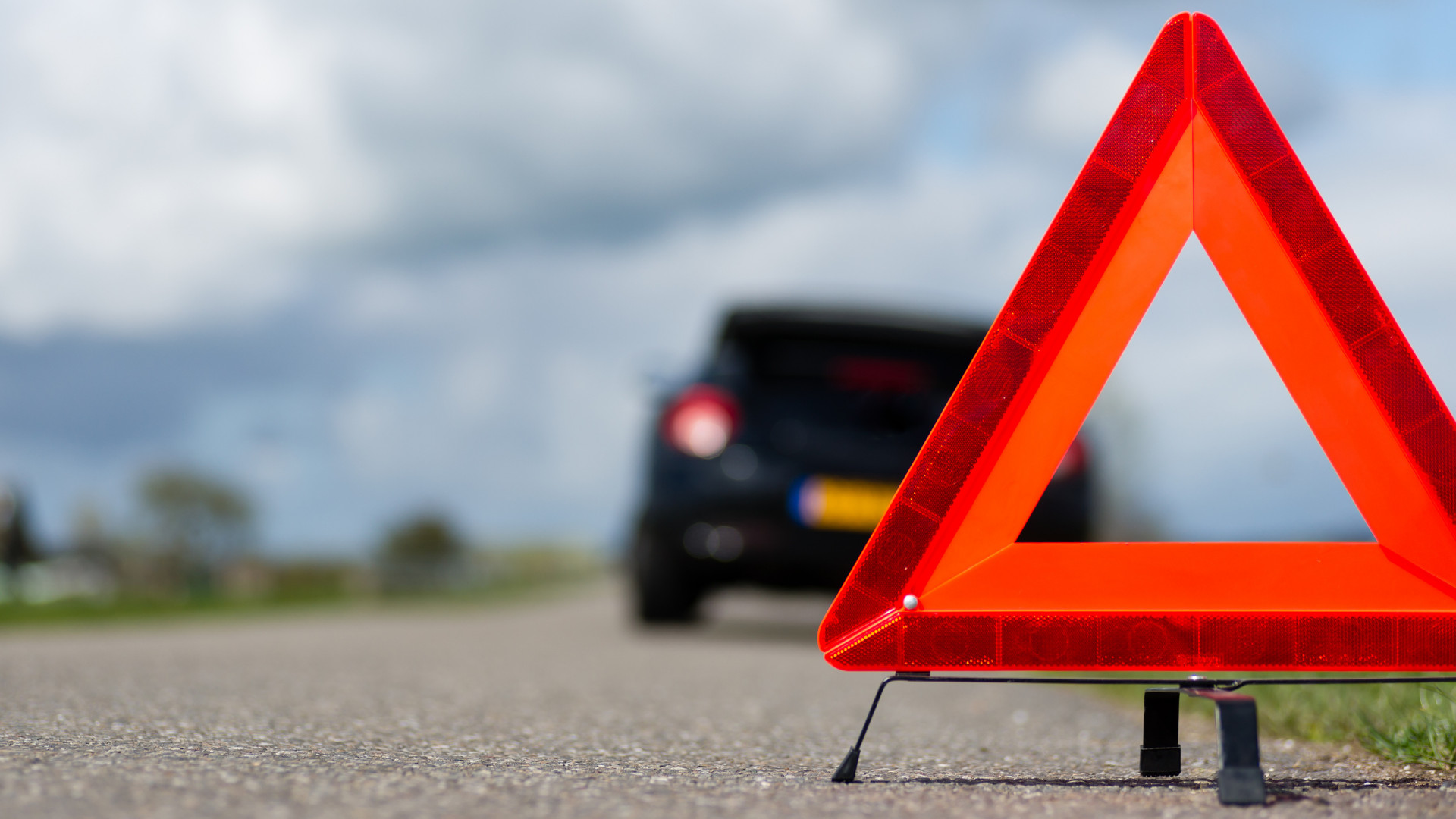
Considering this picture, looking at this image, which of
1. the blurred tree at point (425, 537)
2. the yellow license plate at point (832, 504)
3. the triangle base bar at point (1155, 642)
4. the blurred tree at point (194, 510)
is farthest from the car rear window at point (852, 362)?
the blurred tree at point (425, 537)

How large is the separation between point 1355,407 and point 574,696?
2.95m

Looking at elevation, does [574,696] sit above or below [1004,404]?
below

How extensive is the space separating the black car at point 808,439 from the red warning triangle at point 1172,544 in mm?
3844

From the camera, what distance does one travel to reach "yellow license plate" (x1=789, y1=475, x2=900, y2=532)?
267 inches

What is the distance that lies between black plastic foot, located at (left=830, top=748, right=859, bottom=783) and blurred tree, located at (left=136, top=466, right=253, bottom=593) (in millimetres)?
59667

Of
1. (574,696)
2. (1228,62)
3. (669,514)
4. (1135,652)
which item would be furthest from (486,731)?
(669,514)

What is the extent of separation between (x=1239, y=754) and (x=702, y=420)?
15.2ft

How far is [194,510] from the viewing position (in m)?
62.3

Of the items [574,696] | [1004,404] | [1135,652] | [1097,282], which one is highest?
[1097,282]

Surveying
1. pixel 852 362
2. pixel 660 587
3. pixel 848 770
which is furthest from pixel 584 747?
pixel 660 587

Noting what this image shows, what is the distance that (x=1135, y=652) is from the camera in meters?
2.57

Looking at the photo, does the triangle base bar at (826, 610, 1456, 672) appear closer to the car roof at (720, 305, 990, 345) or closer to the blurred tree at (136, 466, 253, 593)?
the car roof at (720, 305, 990, 345)

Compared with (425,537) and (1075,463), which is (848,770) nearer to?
(1075,463)

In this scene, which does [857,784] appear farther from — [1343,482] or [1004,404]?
[1343,482]
